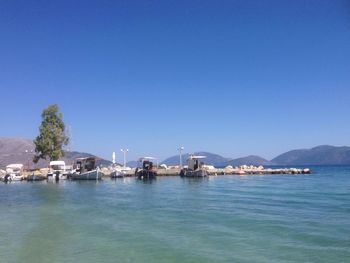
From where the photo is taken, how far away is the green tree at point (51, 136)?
87000mm

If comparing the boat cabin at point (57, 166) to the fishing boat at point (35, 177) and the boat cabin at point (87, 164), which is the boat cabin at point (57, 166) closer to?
the fishing boat at point (35, 177)

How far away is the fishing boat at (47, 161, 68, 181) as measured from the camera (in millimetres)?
80206

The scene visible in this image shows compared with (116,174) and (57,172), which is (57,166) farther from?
(116,174)

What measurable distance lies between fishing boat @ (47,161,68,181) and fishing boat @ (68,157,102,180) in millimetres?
2088

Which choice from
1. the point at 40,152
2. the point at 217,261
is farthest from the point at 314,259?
the point at 40,152

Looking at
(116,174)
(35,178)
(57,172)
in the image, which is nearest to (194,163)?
(116,174)

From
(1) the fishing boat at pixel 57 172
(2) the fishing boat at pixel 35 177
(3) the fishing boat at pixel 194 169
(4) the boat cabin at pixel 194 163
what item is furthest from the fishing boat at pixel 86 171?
(4) the boat cabin at pixel 194 163

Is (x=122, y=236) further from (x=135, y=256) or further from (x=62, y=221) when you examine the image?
(x=62, y=221)

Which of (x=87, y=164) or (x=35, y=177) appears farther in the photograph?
(x=87, y=164)

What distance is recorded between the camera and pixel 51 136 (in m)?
86.6

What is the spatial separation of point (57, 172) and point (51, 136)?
34.8 ft

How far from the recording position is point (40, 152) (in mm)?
89688

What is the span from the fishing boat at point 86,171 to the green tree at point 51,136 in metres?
5.66

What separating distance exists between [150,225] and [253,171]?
280ft
